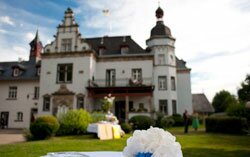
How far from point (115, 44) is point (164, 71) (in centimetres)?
700

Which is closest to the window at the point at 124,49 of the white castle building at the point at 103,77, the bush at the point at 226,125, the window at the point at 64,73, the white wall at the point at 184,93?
the white castle building at the point at 103,77

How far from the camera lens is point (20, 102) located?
30.3 meters

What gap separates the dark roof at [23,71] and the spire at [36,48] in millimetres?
2416

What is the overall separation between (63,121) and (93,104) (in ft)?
33.1

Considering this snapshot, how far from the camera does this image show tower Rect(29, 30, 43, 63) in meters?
36.1

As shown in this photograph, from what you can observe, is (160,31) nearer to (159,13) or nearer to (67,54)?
(159,13)

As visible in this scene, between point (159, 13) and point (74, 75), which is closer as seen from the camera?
point (74, 75)

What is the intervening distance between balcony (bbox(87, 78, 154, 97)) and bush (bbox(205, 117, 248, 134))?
25.5 ft

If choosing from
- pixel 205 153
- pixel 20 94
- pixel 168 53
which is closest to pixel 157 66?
pixel 168 53

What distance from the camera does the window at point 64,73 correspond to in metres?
26.3

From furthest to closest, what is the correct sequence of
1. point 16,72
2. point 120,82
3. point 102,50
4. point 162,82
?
Answer: 1. point 16,72
2. point 102,50
3. point 162,82
4. point 120,82

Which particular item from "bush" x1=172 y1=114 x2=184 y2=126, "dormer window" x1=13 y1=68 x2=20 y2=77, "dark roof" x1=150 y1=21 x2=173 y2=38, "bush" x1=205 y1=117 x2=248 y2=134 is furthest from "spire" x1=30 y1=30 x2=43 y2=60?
"bush" x1=205 y1=117 x2=248 y2=134

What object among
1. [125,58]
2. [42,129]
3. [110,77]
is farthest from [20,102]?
[42,129]

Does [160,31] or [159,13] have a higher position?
[159,13]
